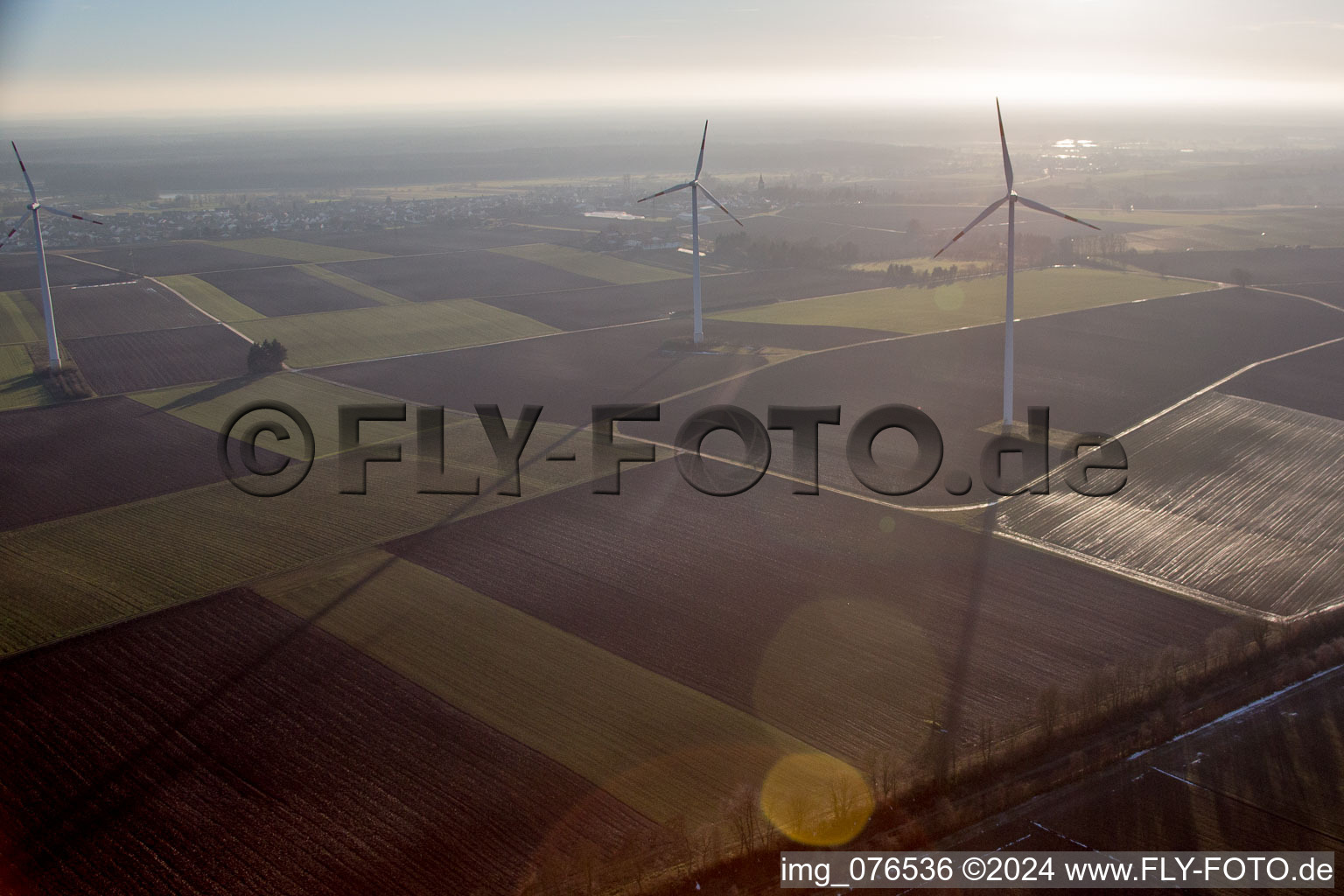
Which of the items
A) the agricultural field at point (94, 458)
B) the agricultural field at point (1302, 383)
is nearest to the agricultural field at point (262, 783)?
the agricultural field at point (94, 458)

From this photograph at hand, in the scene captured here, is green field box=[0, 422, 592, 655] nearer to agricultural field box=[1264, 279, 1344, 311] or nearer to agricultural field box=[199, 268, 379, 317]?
agricultural field box=[199, 268, 379, 317]

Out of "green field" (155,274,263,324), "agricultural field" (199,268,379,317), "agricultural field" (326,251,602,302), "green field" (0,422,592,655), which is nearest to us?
"green field" (0,422,592,655)

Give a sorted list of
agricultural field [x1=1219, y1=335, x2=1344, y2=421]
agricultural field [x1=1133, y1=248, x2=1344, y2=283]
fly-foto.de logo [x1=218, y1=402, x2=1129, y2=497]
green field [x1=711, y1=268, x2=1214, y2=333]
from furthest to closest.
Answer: agricultural field [x1=1133, y1=248, x2=1344, y2=283] < green field [x1=711, y1=268, x2=1214, y2=333] < agricultural field [x1=1219, y1=335, x2=1344, y2=421] < fly-foto.de logo [x1=218, y1=402, x2=1129, y2=497]

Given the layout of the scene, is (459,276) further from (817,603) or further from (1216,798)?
(1216,798)

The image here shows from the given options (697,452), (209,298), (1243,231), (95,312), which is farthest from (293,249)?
(1243,231)

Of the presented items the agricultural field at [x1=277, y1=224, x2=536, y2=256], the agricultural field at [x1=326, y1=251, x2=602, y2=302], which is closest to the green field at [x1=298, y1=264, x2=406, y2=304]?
the agricultural field at [x1=326, y1=251, x2=602, y2=302]

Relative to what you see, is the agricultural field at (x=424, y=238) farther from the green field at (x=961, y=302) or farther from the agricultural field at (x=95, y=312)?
the green field at (x=961, y=302)
